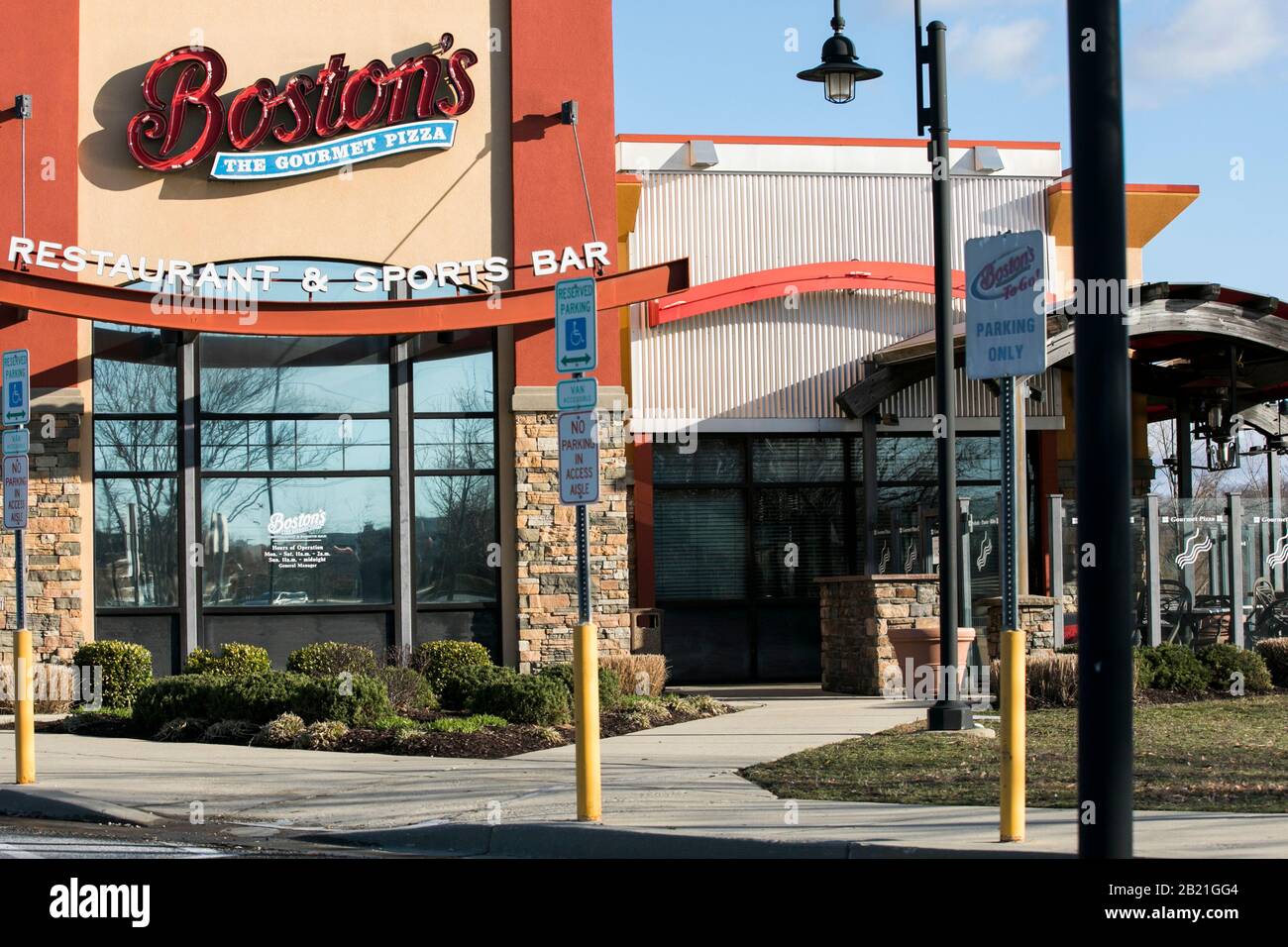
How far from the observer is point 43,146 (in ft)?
63.7

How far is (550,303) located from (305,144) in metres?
3.82

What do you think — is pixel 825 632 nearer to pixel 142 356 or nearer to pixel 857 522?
pixel 857 522

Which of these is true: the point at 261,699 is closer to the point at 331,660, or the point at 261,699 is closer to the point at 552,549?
the point at 331,660

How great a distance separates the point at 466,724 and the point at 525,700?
755 millimetres

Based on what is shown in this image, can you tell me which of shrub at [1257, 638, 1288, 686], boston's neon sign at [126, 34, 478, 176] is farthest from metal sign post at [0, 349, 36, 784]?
shrub at [1257, 638, 1288, 686]

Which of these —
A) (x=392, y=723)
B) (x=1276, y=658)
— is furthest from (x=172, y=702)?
(x=1276, y=658)

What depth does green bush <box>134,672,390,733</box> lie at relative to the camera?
49.2ft

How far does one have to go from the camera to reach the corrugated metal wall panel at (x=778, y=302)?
23.1m

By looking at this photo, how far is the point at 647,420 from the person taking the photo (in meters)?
22.9

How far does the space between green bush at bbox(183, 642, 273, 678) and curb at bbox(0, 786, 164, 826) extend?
728 centimetres

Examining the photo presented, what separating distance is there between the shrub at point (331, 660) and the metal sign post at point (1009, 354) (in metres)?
10.2
